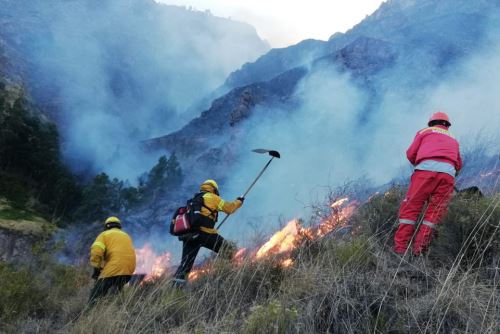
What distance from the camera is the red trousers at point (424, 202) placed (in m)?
3.99

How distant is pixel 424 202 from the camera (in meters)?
4.32

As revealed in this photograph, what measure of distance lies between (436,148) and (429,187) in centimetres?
41

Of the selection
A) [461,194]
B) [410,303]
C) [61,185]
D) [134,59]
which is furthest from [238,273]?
[134,59]

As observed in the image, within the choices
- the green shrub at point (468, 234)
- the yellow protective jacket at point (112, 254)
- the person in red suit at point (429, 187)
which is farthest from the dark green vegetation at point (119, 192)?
the green shrub at point (468, 234)

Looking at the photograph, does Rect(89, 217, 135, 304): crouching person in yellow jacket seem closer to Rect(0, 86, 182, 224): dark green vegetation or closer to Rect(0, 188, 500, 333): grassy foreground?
Rect(0, 188, 500, 333): grassy foreground

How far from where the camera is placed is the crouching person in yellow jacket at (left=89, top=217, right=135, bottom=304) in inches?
241

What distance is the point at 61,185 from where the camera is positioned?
2345 cm

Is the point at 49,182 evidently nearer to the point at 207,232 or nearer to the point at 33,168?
the point at 33,168

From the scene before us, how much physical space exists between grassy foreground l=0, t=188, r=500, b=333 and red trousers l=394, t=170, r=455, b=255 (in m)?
0.18

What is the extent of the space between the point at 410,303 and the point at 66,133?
38.2m

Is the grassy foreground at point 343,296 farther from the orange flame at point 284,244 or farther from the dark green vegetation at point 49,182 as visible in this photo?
the dark green vegetation at point 49,182

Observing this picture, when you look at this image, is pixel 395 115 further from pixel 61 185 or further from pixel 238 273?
pixel 238 273

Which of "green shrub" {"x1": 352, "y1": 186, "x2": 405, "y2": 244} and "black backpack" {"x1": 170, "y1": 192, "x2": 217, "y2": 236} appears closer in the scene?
"green shrub" {"x1": 352, "y1": 186, "x2": 405, "y2": 244}

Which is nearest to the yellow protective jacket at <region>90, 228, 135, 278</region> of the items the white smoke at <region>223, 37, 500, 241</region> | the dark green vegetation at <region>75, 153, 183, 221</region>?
the white smoke at <region>223, 37, 500, 241</region>
